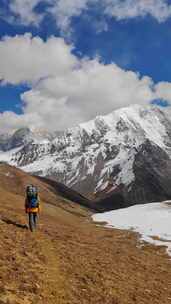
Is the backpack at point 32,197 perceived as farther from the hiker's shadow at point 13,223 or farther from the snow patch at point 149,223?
the snow patch at point 149,223

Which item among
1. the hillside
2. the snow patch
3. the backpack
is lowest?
the hillside

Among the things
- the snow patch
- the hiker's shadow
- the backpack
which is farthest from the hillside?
the snow patch

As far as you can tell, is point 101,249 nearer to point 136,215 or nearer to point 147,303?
point 147,303

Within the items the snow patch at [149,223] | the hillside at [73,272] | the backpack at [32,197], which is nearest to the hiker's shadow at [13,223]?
the hillside at [73,272]

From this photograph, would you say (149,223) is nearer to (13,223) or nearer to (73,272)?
(13,223)

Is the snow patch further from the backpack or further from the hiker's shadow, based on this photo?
the hiker's shadow

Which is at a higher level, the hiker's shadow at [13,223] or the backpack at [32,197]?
the backpack at [32,197]

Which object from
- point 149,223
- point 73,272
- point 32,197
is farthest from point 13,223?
point 149,223

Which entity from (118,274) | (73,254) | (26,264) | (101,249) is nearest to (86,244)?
(101,249)

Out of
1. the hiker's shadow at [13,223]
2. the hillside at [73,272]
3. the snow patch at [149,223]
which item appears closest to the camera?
the hillside at [73,272]

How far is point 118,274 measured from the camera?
23406mm

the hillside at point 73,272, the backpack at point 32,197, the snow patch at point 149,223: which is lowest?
the hillside at point 73,272

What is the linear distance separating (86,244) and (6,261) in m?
10.9

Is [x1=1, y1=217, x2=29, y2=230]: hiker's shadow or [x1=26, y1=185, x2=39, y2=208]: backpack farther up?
[x1=26, y1=185, x2=39, y2=208]: backpack
